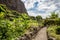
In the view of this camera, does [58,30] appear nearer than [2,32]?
No

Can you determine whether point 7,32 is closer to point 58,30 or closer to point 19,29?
point 19,29

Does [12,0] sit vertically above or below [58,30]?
above

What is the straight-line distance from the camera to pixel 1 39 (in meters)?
12.0

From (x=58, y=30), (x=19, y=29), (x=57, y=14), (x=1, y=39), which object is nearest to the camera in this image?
(x=1, y=39)

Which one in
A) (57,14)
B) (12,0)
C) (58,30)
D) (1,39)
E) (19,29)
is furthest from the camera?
(12,0)

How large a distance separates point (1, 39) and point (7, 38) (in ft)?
1.62

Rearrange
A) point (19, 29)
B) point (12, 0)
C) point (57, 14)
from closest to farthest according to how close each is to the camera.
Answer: point (19, 29), point (57, 14), point (12, 0)

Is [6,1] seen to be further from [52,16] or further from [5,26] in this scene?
[5,26]

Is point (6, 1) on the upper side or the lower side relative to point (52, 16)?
upper

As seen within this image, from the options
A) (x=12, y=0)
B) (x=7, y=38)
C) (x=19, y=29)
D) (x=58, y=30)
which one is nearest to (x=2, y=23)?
(x=7, y=38)

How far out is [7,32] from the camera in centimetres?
1233

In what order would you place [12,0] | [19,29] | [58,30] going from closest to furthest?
1. [19,29]
2. [58,30]
3. [12,0]

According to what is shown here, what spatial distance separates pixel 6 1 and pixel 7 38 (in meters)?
36.2

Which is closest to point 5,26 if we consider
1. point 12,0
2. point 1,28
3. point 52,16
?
point 1,28
